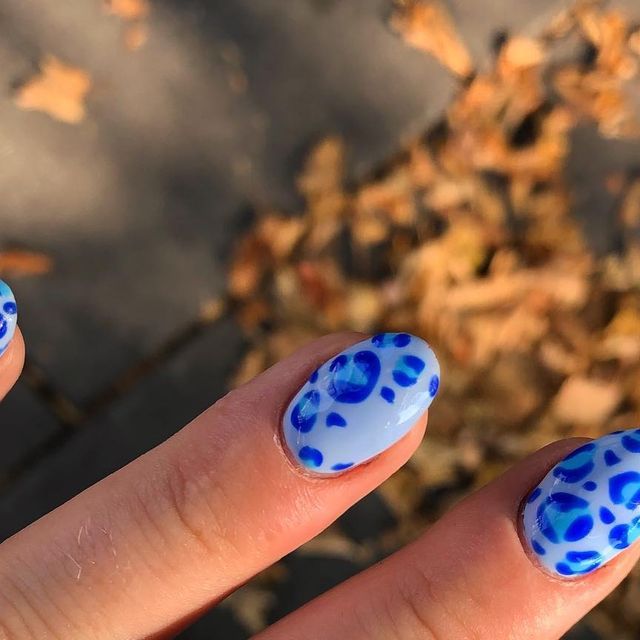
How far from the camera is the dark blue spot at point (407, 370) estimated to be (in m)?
1.12

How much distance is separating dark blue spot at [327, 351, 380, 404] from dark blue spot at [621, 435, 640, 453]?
0.34 metres

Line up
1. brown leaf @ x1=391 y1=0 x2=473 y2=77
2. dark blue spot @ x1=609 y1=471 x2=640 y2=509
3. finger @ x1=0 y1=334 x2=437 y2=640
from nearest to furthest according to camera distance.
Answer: dark blue spot @ x1=609 y1=471 x2=640 y2=509, finger @ x1=0 y1=334 x2=437 y2=640, brown leaf @ x1=391 y1=0 x2=473 y2=77

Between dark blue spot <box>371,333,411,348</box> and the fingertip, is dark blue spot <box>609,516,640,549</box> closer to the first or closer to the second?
dark blue spot <box>371,333,411,348</box>

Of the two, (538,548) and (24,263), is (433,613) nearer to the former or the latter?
(538,548)

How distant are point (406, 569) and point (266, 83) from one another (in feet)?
4.14

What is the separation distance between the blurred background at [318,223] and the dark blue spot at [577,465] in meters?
0.76

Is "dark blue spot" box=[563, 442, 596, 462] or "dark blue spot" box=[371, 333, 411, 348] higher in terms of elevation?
"dark blue spot" box=[371, 333, 411, 348]

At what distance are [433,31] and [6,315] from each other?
1.30m

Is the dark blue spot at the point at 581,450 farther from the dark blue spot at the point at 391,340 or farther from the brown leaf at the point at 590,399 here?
the brown leaf at the point at 590,399

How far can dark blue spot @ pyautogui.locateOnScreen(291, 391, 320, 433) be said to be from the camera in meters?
1.15

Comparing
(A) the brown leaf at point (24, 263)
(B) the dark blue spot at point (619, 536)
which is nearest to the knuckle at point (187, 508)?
(B) the dark blue spot at point (619, 536)

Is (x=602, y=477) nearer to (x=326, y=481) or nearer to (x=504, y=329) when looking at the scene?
(x=326, y=481)

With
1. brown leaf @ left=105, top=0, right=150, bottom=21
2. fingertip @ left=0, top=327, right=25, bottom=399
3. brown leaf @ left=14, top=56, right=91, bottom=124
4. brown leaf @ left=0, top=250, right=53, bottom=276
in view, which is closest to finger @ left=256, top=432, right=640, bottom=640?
fingertip @ left=0, top=327, right=25, bottom=399

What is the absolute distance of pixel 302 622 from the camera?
123cm
